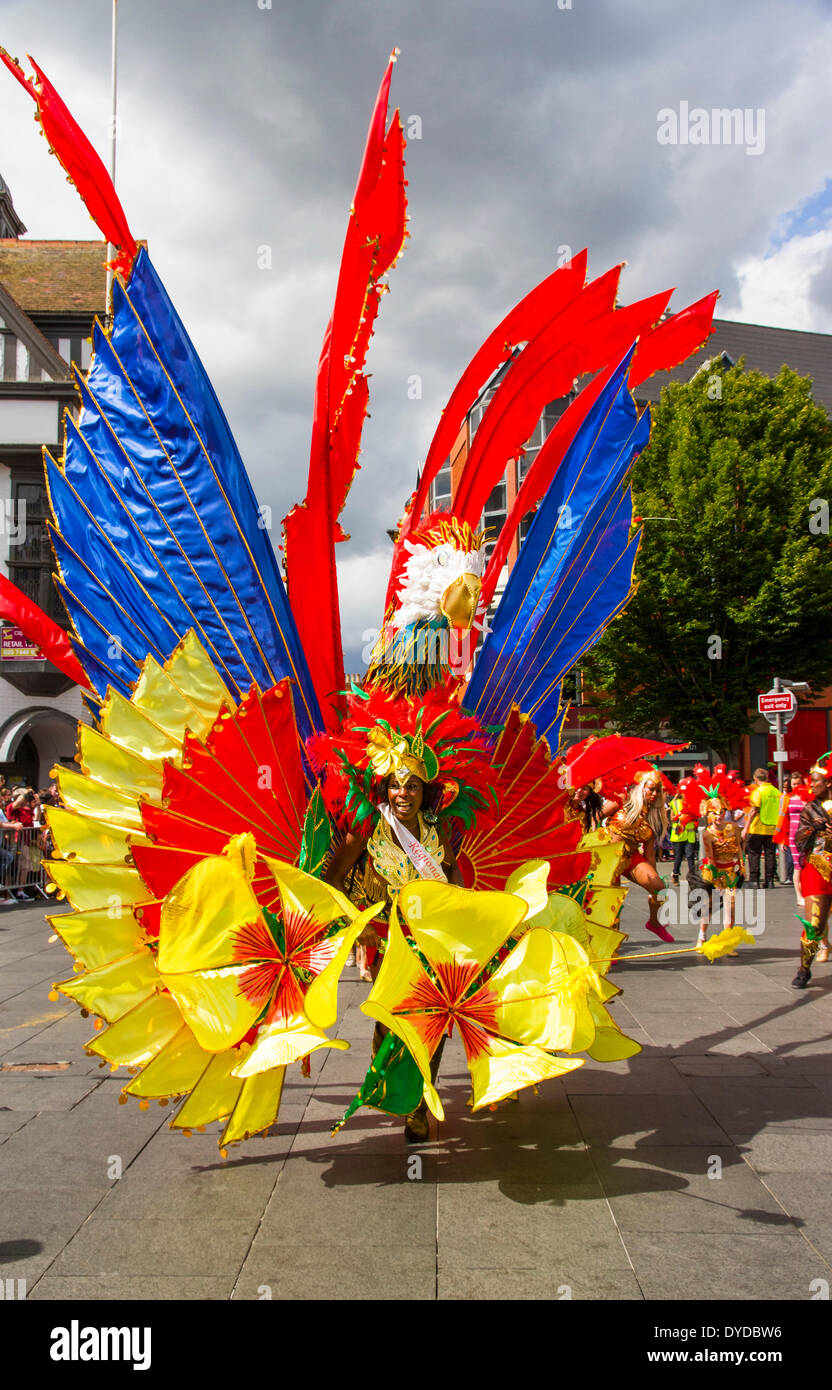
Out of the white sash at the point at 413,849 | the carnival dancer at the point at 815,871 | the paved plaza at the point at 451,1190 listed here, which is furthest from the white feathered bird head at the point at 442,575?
the carnival dancer at the point at 815,871

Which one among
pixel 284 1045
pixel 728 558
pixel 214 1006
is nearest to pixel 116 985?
pixel 214 1006

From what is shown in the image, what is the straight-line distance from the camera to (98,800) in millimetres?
3691

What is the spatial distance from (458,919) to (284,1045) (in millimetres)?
708

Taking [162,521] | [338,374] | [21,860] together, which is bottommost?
[21,860]

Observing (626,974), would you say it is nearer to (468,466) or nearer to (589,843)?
(589,843)

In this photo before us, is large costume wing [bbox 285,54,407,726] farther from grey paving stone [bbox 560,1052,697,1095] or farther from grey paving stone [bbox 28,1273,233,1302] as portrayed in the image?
grey paving stone [bbox 560,1052,697,1095]

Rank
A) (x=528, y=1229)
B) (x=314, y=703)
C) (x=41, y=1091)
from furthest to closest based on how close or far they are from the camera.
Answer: (x=41, y=1091), (x=314, y=703), (x=528, y=1229)

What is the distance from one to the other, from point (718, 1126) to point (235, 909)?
2.47 metres

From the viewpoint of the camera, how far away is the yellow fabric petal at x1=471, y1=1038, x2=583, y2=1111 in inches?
119

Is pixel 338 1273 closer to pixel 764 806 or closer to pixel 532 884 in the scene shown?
pixel 532 884

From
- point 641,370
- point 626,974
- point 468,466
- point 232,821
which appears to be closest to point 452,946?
point 232,821

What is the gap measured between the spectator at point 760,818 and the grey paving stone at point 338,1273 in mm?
11188

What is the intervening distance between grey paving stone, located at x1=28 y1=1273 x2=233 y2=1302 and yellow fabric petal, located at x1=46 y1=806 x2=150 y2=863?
1.38 m
